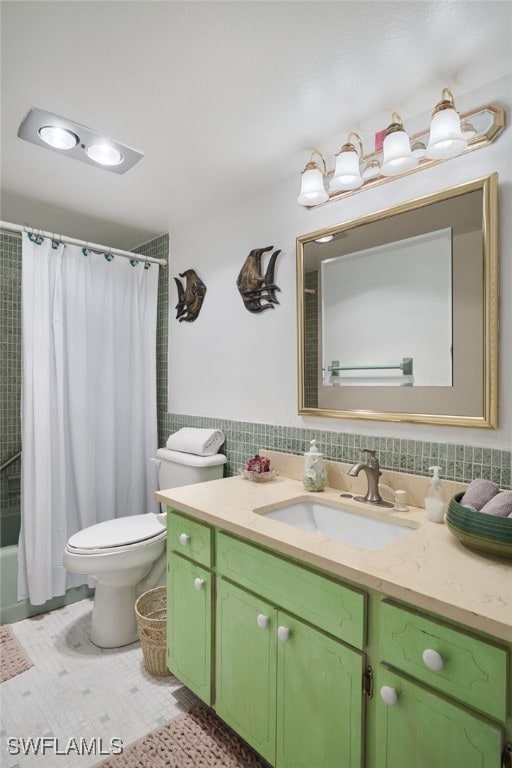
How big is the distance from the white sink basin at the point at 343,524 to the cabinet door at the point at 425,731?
48 cm

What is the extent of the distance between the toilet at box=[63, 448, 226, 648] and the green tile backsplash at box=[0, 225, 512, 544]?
0.24 m

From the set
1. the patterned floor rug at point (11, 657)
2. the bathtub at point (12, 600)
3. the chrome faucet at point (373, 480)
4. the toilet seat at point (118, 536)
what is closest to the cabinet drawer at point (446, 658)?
the chrome faucet at point (373, 480)

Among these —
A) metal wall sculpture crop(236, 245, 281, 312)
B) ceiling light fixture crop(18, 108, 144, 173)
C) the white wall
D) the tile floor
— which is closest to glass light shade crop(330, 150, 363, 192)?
the white wall

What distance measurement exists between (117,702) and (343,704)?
105 centimetres

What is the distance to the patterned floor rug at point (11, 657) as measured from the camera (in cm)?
175

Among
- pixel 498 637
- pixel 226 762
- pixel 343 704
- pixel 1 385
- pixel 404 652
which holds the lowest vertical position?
pixel 226 762

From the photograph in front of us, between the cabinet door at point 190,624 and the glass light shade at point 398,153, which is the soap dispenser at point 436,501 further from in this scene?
the glass light shade at point 398,153

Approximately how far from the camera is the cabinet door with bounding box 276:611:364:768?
986 mm

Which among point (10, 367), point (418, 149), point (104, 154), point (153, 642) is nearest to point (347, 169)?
point (418, 149)

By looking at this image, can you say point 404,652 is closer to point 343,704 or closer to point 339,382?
point 343,704

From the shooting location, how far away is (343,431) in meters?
1.70

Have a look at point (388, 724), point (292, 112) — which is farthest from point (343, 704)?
point (292, 112)

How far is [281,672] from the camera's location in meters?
1.16

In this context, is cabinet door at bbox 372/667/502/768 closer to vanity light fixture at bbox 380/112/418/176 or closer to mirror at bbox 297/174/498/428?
mirror at bbox 297/174/498/428
